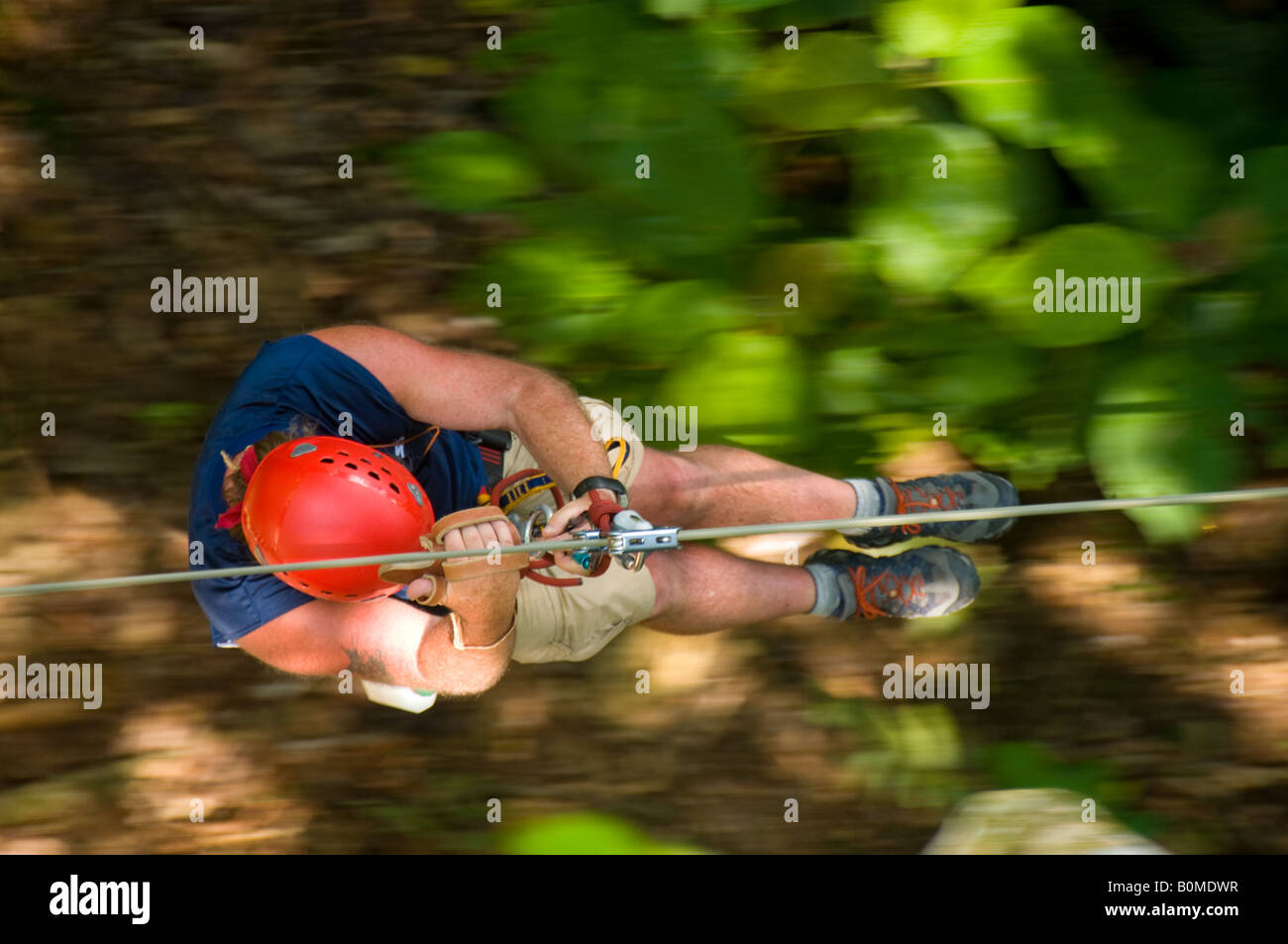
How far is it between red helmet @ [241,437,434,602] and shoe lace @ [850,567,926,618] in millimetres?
879

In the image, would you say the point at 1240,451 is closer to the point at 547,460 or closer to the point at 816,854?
the point at 816,854

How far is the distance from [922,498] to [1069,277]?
1.50ft

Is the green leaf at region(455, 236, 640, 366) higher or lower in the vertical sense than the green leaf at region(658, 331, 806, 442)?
higher

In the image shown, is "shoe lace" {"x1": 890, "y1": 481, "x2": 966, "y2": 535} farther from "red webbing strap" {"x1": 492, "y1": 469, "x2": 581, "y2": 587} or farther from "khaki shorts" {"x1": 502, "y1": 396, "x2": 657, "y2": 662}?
"red webbing strap" {"x1": 492, "y1": 469, "x2": 581, "y2": 587}

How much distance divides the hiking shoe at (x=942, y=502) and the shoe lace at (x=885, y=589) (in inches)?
3.3

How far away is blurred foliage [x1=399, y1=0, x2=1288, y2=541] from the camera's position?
1818mm

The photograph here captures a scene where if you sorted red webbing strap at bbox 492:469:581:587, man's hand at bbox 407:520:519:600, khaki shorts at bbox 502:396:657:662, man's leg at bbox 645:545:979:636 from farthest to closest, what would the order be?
man's leg at bbox 645:545:979:636 → khaki shorts at bbox 502:396:657:662 → red webbing strap at bbox 492:469:581:587 → man's hand at bbox 407:520:519:600

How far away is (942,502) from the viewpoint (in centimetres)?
193

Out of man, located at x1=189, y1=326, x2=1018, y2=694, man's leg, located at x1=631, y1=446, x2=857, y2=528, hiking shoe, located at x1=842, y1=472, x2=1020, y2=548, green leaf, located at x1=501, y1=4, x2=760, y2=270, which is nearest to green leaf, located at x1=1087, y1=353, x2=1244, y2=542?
hiking shoe, located at x1=842, y1=472, x2=1020, y2=548

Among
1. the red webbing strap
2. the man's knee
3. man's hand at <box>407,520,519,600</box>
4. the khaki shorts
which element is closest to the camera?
man's hand at <box>407,520,519,600</box>

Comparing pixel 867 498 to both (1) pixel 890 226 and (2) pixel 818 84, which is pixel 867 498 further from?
(2) pixel 818 84

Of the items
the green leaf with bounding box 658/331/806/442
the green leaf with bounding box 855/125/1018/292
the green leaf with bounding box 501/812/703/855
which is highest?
the green leaf with bounding box 855/125/1018/292

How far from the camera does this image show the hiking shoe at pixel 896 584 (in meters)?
1.94

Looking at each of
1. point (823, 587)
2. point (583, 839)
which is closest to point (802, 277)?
point (823, 587)
